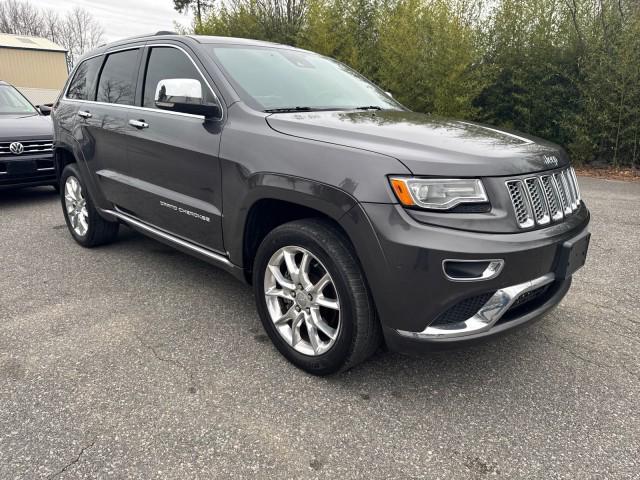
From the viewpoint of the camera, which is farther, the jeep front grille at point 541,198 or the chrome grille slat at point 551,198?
the chrome grille slat at point 551,198

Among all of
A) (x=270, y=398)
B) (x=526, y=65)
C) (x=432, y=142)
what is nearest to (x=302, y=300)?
(x=270, y=398)

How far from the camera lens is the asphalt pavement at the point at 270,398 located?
1.92m

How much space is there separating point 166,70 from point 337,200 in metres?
1.85

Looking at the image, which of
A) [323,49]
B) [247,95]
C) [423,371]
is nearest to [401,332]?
[423,371]

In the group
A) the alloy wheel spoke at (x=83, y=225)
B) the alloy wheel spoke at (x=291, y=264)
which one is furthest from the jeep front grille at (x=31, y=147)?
the alloy wheel spoke at (x=291, y=264)

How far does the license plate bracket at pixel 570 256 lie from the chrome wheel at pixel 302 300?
105cm

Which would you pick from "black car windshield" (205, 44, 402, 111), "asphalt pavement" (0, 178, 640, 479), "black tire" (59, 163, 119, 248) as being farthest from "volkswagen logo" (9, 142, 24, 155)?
"black car windshield" (205, 44, 402, 111)

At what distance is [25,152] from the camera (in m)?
6.02

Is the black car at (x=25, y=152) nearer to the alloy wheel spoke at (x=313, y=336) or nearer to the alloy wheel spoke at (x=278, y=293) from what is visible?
the alloy wheel spoke at (x=278, y=293)

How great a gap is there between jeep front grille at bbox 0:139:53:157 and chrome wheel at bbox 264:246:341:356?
16.3 feet

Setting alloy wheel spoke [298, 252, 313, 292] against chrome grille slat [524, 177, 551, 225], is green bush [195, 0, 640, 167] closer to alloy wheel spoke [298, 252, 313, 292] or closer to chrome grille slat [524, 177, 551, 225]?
chrome grille slat [524, 177, 551, 225]

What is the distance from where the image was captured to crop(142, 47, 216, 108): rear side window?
9.79 feet

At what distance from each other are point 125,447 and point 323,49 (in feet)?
39.9

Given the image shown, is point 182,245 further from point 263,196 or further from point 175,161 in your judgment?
point 263,196
